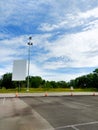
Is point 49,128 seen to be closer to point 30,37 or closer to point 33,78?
point 30,37

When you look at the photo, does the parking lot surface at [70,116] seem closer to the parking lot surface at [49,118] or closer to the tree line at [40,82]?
the parking lot surface at [49,118]

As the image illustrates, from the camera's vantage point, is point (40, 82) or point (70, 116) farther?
point (40, 82)

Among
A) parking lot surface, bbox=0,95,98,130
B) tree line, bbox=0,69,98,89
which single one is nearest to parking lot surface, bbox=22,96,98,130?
parking lot surface, bbox=0,95,98,130

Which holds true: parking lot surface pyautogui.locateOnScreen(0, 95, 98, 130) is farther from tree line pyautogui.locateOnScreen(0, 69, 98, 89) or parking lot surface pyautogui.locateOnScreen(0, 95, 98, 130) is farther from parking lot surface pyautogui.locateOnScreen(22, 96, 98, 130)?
tree line pyautogui.locateOnScreen(0, 69, 98, 89)

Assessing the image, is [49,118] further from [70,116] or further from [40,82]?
[40,82]

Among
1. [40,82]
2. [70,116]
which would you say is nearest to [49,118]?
[70,116]

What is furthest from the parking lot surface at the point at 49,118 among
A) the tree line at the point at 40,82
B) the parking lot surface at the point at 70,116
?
the tree line at the point at 40,82

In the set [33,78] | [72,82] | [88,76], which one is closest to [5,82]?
[33,78]

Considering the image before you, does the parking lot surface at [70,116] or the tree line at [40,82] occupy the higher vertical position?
the tree line at [40,82]

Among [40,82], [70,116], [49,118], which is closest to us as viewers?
[49,118]

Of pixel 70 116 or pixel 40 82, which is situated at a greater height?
pixel 40 82

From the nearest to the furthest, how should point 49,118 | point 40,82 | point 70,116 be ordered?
point 49,118
point 70,116
point 40,82

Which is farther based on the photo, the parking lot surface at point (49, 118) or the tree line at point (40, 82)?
the tree line at point (40, 82)

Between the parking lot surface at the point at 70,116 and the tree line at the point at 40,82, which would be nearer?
the parking lot surface at the point at 70,116
